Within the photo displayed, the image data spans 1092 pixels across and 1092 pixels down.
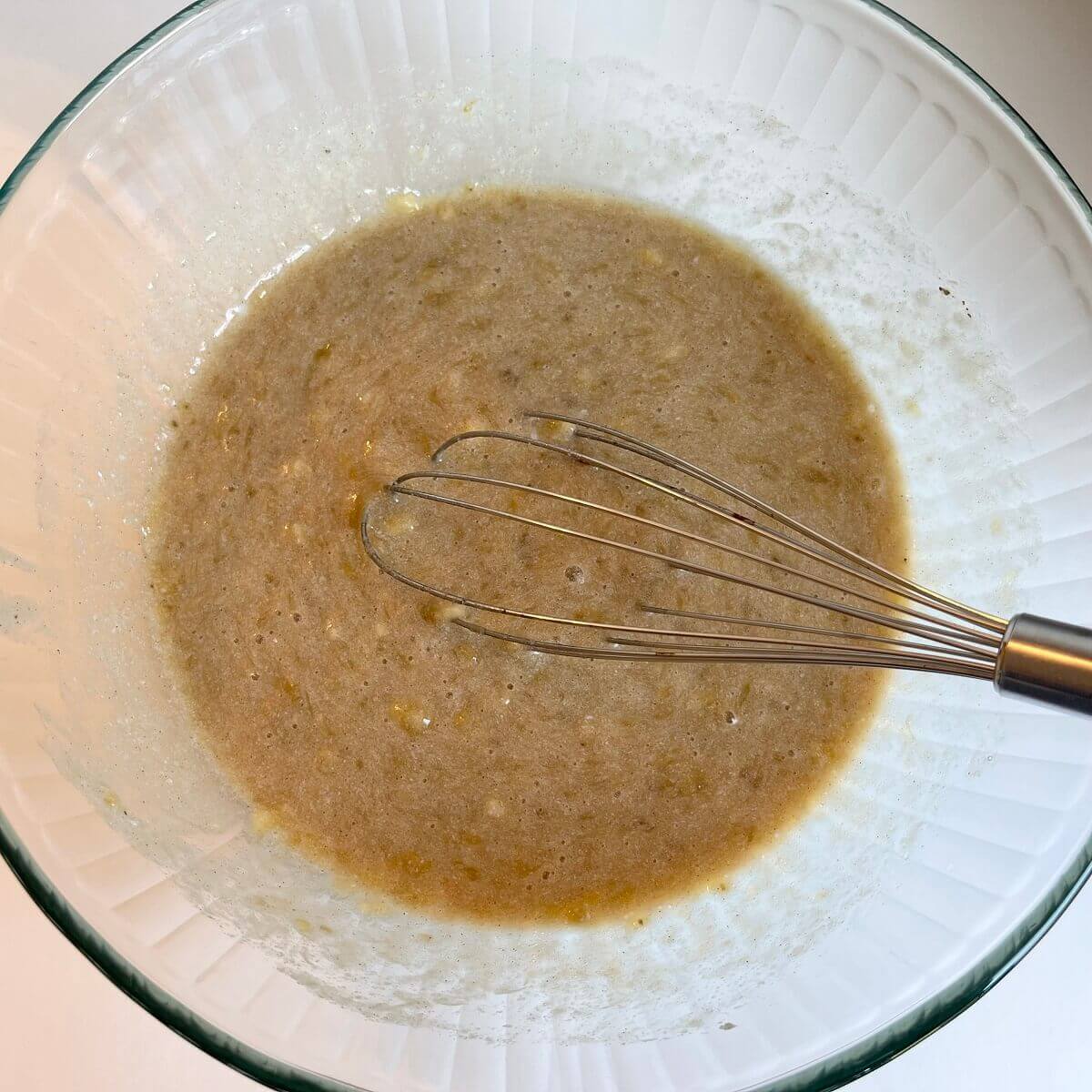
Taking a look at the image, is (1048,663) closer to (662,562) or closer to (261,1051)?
(662,562)

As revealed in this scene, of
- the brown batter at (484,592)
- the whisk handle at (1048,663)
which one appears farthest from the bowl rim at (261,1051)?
the whisk handle at (1048,663)

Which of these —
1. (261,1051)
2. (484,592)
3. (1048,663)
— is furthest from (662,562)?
(261,1051)

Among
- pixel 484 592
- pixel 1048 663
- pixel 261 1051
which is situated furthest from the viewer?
pixel 484 592

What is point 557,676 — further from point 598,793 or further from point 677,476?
point 677,476

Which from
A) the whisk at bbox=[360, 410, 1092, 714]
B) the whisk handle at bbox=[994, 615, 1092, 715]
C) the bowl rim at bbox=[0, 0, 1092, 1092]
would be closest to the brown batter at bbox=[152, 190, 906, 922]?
the whisk at bbox=[360, 410, 1092, 714]

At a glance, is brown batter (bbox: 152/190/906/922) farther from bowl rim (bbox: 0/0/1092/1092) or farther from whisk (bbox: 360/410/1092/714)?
bowl rim (bbox: 0/0/1092/1092)

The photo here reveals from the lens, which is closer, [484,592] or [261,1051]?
[261,1051]

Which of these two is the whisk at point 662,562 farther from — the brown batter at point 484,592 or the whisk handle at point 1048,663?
the whisk handle at point 1048,663

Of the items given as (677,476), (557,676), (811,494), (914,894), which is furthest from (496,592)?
(914,894)
